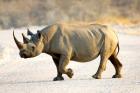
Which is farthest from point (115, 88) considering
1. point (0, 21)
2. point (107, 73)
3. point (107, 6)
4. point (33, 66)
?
point (107, 6)

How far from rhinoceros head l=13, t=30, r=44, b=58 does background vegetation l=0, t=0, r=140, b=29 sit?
5228 cm

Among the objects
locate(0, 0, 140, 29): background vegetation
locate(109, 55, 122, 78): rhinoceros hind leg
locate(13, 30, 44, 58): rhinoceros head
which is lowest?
locate(0, 0, 140, 29): background vegetation

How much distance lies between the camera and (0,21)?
239ft

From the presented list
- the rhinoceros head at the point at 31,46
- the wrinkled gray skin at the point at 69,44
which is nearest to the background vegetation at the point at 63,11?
the wrinkled gray skin at the point at 69,44

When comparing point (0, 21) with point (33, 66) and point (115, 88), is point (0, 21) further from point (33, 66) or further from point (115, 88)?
point (115, 88)

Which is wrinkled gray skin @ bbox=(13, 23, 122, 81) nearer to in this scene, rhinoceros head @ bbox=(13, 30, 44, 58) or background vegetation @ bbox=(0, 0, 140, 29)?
rhinoceros head @ bbox=(13, 30, 44, 58)

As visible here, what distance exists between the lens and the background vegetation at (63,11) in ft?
244

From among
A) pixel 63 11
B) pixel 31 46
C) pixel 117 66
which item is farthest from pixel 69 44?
pixel 63 11

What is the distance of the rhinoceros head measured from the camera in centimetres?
1723

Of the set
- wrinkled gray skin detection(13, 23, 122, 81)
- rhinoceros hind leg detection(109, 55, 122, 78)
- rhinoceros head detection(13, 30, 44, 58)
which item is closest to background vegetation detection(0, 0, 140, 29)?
rhinoceros hind leg detection(109, 55, 122, 78)

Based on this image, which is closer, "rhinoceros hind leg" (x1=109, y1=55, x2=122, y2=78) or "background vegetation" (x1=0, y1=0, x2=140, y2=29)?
"rhinoceros hind leg" (x1=109, y1=55, x2=122, y2=78)

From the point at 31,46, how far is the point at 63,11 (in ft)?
207

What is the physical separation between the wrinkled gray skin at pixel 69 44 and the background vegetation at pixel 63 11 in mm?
51744

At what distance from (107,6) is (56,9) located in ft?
29.1
